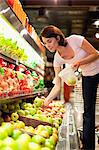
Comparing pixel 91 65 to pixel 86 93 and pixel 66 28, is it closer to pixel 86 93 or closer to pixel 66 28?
pixel 86 93

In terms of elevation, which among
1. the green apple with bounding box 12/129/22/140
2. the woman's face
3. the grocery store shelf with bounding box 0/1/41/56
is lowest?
the green apple with bounding box 12/129/22/140

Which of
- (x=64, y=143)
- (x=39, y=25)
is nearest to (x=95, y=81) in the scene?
(x=64, y=143)

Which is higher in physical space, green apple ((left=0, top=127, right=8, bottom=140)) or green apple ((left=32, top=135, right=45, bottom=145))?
green apple ((left=0, top=127, right=8, bottom=140))

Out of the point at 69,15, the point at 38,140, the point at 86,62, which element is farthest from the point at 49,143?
the point at 69,15

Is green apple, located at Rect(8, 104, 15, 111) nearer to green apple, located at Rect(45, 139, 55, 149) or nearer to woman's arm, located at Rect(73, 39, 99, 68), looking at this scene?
woman's arm, located at Rect(73, 39, 99, 68)

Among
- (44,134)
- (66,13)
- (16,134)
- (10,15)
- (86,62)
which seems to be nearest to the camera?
(16,134)

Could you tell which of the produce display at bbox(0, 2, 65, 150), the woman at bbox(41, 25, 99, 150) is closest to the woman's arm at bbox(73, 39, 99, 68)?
the woman at bbox(41, 25, 99, 150)

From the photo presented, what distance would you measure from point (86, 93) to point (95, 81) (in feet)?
0.59

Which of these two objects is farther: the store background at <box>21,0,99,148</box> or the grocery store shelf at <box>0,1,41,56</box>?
the store background at <box>21,0,99,148</box>

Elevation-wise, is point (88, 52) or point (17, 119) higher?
point (88, 52)

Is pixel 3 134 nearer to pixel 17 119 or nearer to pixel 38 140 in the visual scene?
pixel 38 140

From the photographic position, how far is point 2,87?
3113 millimetres

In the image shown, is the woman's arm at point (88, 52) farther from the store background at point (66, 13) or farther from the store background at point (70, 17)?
the store background at point (66, 13)

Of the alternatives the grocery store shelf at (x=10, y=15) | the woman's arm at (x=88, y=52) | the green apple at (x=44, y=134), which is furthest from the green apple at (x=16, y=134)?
the woman's arm at (x=88, y=52)
